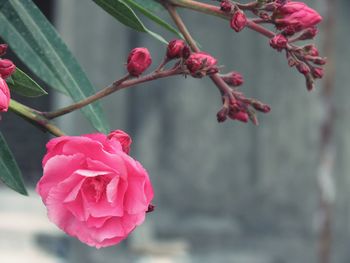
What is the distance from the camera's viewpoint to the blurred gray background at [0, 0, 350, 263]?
3.43 metres

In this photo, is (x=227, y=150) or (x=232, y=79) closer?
(x=232, y=79)

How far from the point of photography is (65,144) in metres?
0.72

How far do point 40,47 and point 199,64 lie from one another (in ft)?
0.71

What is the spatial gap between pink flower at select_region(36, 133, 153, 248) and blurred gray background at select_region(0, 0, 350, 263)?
2.63m

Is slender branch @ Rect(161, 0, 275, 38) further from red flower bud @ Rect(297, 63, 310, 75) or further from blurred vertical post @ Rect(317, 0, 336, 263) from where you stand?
blurred vertical post @ Rect(317, 0, 336, 263)

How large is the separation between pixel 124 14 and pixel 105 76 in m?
2.67

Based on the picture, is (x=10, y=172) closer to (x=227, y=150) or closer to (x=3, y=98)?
(x=3, y=98)

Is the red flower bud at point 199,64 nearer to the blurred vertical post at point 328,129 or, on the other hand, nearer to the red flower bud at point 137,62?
the red flower bud at point 137,62

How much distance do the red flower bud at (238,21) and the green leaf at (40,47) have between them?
0.17 m

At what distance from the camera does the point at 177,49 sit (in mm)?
789

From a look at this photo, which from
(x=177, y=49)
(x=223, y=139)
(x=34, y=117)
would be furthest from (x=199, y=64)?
(x=223, y=139)

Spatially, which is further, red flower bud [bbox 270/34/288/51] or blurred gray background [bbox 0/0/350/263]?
blurred gray background [bbox 0/0/350/263]

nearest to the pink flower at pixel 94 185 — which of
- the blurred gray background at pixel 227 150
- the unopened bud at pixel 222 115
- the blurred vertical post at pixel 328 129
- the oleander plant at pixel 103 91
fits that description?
the oleander plant at pixel 103 91

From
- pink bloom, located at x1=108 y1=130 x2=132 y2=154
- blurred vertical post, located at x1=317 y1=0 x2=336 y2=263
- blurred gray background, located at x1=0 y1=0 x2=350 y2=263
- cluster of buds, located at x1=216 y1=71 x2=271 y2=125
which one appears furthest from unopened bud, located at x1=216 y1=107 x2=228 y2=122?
blurred vertical post, located at x1=317 y1=0 x2=336 y2=263
